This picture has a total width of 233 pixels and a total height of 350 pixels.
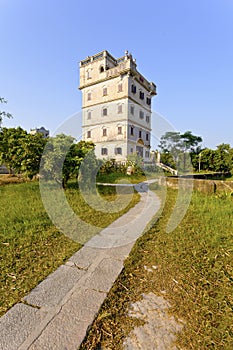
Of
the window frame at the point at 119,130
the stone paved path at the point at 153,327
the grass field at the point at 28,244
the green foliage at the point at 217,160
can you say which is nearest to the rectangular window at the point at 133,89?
the window frame at the point at 119,130

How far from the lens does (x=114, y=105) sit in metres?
18.8

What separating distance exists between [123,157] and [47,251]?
53.4 ft

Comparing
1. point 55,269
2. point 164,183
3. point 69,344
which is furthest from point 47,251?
point 164,183

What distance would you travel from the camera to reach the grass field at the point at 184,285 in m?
1.27

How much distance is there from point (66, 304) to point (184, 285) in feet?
4.15

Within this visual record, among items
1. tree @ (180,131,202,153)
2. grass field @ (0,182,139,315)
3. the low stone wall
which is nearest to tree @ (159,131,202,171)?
tree @ (180,131,202,153)

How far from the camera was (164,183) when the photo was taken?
7.93 meters

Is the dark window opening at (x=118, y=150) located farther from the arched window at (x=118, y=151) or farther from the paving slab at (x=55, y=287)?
the paving slab at (x=55, y=287)

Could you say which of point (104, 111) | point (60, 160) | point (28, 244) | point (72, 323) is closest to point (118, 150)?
point (104, 111)

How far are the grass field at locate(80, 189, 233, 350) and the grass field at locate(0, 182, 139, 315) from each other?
36.2 inches

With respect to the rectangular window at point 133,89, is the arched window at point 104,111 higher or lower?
lower

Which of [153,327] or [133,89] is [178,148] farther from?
[153,327]

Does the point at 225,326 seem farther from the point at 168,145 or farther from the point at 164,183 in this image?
the point at 168,145

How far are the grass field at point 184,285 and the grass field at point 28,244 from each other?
36.2 inches
